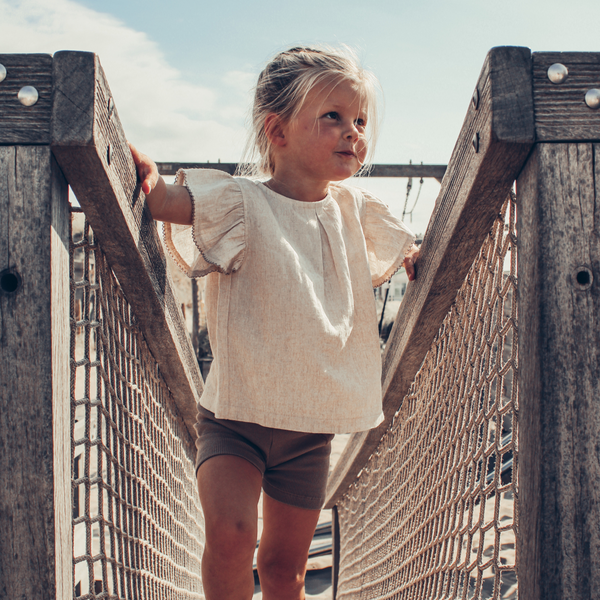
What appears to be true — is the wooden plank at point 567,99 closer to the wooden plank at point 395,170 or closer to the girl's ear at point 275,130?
the girl's ear at point 275,130

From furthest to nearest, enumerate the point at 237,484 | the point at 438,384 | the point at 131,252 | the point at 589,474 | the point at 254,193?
1. the point at 438,384
2. the point at 254,193
3. the point at 237,484
4. the point at 131,252
5. the point at 589,474

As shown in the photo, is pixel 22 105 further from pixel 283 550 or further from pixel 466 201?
pixel 283 550

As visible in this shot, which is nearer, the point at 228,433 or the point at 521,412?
the point at 521,412

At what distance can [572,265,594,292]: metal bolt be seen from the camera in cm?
71

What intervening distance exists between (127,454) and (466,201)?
99 centimetres

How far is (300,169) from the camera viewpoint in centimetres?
136

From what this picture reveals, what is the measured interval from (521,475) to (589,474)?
0.31 ft

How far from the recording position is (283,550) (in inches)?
51.1

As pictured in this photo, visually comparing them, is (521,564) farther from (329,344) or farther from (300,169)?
(300,169)

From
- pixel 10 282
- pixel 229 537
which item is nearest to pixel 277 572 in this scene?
pixel 229 537

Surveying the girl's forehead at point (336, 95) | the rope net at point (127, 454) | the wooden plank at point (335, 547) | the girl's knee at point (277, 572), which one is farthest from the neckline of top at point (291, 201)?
the wooden plank at point (335, 547)

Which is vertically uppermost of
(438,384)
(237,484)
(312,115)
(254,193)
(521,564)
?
(312,115)

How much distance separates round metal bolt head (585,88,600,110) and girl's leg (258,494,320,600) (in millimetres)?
1055

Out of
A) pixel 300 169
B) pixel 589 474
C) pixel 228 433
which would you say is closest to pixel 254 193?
pixel 300 169
